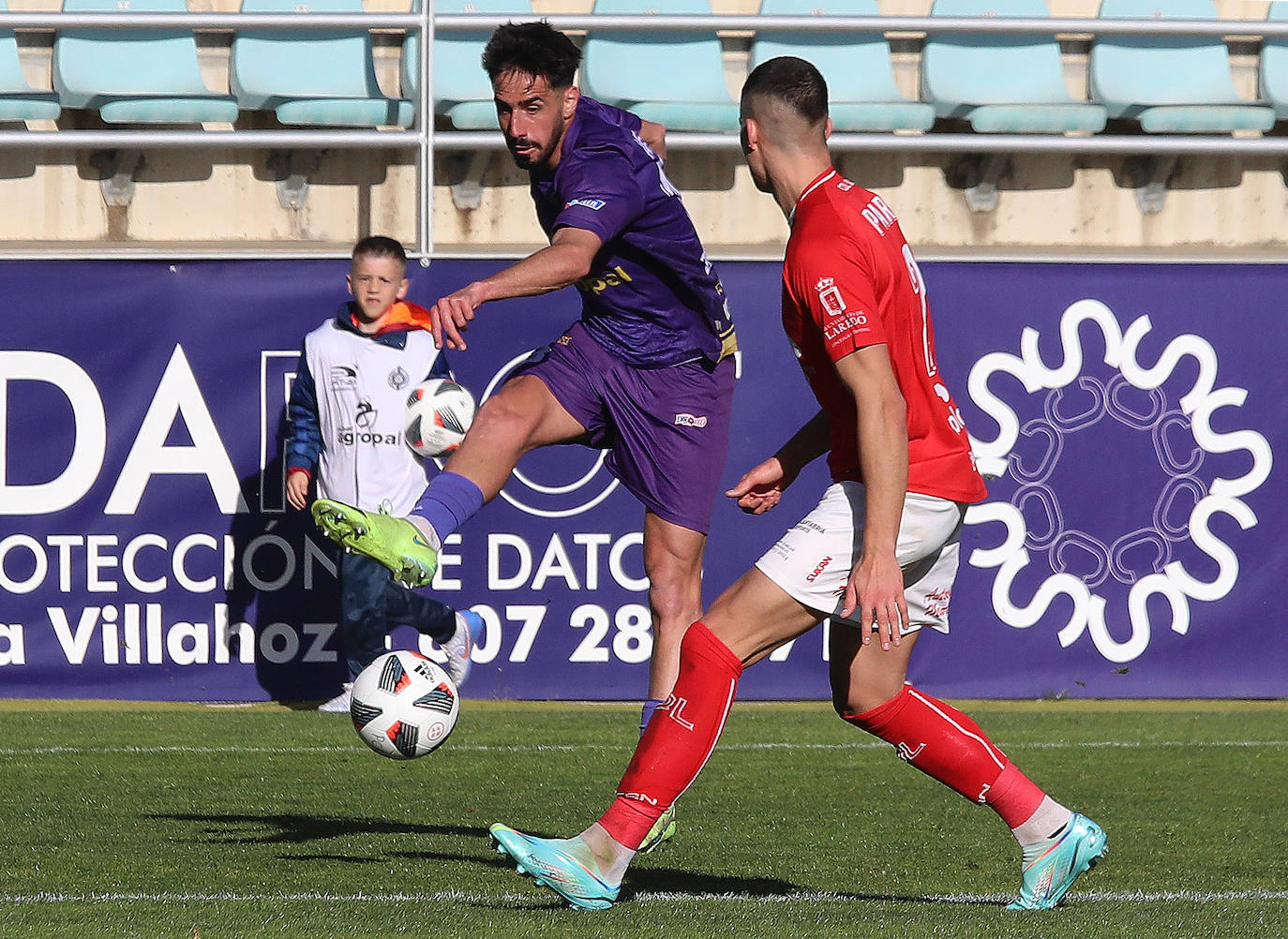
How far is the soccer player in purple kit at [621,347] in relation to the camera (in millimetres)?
4902

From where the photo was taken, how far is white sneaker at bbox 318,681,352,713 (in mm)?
7895

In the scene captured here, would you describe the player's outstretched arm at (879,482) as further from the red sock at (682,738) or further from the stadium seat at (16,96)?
the stadium seat at (16,96)

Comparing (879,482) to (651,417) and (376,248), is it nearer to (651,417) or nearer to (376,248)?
(651,417)

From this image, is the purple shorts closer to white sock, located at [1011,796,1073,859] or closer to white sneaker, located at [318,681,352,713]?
white sock, located at [1011,796,1073,859]

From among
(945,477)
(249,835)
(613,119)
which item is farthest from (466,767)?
(945,477)

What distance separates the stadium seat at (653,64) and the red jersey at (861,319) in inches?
251

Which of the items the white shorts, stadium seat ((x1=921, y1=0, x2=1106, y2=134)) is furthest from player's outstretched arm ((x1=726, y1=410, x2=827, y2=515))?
stadium seat ((x1=921, y1=0, x2=1106, y2=134))

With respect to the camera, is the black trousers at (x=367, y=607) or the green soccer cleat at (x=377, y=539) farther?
the black trousers at (x=367, y=607)

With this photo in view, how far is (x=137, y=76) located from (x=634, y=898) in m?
7.37

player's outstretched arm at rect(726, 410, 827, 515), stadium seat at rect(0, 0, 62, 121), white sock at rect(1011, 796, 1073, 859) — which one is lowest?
white sock at rect(1011, 796, 1073, 859)

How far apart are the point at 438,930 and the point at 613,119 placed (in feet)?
8.42

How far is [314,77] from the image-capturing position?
33.8 ft

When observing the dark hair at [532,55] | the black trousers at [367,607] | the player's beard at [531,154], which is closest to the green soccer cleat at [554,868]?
the player's beard at [531,154]

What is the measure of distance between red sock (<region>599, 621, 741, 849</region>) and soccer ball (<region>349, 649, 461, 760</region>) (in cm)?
80
